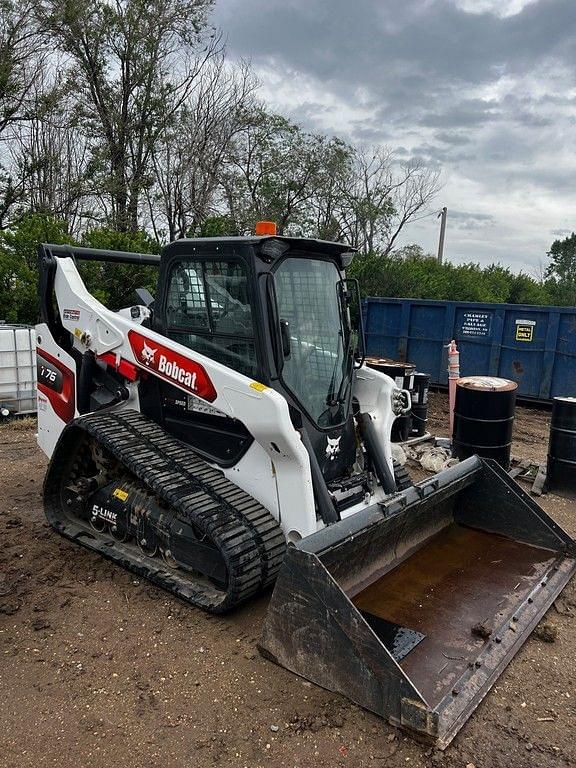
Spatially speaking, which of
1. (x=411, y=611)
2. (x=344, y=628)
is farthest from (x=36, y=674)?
(x=411, y=611)

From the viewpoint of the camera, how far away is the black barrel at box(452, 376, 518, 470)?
640 centimetres

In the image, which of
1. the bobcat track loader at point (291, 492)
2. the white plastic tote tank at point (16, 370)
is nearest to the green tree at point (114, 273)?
the white plastic tote tank at point (16, 370)

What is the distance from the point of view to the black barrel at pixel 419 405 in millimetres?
8309

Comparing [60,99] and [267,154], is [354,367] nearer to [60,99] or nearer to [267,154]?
[60,99]

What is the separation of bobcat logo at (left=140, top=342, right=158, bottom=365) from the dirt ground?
1490mm

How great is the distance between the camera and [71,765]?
259 cm

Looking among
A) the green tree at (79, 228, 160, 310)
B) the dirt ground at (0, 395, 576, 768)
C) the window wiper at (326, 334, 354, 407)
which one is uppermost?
the green tree at (79, 228, 160, 310)

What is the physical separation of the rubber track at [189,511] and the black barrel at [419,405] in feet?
15.3

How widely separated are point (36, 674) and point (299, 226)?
22.8 m

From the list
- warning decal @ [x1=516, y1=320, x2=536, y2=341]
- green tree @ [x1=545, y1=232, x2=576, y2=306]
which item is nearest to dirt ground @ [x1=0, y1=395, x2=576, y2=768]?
warning decal @ [x1=516, y1=320, x2=536, y2=341]

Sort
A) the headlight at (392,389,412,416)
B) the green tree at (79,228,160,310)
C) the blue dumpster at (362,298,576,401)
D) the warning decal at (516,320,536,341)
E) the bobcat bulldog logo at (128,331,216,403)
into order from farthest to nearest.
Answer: the green tree at (79,228,160,310), the warning decal at (516,320,536,341), the blue dumpster at (362,298,576,401), the headlight at (392,389,412,416), the bobcat bulldog logo at (128,331,216,403)

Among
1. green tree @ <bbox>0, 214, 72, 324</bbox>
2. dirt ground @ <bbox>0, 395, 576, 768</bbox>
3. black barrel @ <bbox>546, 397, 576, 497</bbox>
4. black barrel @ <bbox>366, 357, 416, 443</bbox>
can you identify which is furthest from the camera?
green tree @ <bbox>0, 214, 72, 324</bbox>

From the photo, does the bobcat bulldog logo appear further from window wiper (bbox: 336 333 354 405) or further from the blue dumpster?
the blue dumpster

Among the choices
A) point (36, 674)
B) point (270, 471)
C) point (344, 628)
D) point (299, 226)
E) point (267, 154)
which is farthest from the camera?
point (299, 226)
